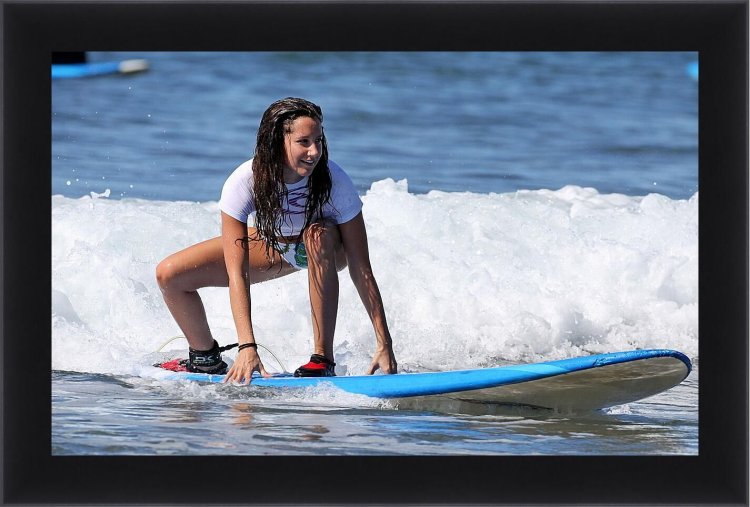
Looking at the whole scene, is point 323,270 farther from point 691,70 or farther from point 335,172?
point 691,70

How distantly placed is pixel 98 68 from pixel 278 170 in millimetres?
7453

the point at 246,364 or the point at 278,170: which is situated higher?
the point at 278,170

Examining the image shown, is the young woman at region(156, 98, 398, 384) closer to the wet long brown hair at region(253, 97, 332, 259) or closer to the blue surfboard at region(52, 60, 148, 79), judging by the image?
the wet long brown hair at region(253, 97, 332, 259)

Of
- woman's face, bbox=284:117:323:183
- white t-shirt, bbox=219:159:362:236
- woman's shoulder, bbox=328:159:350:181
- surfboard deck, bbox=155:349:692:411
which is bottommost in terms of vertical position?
surfboard deck, bbox=155:349:692:411

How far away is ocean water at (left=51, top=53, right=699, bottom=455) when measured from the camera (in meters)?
3.72

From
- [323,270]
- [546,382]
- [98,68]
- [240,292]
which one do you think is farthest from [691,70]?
[240,292]

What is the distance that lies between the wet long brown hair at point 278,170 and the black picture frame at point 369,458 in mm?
226

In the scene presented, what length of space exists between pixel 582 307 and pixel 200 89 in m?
5.65

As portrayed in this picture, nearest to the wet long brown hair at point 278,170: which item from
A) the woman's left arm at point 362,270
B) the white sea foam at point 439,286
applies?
the woman's left arm at point 362,270

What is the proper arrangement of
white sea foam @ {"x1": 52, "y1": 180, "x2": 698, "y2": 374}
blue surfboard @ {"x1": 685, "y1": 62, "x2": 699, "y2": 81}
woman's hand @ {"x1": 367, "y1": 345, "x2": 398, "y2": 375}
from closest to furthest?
woman's hand @ {"x1": 367, "y1": 345, "x2": 398, "y2": 375} → white sea foam @ {"x1": 52, "y1": 180, "x2": 698, "y2": 374} → blue surfboard @ {"x1": 685, "y1": 62, "x2": 699, "y2": 81}

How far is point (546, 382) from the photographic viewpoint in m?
3.54

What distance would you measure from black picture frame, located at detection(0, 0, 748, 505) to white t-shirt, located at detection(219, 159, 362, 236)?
406mm

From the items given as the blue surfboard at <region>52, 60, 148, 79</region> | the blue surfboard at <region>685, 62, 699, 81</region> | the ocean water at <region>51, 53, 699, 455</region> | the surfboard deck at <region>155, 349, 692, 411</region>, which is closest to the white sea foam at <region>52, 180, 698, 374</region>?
the ocean water at <region>51, 53, 699, 455</region>

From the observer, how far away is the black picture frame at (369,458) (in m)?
3.34
